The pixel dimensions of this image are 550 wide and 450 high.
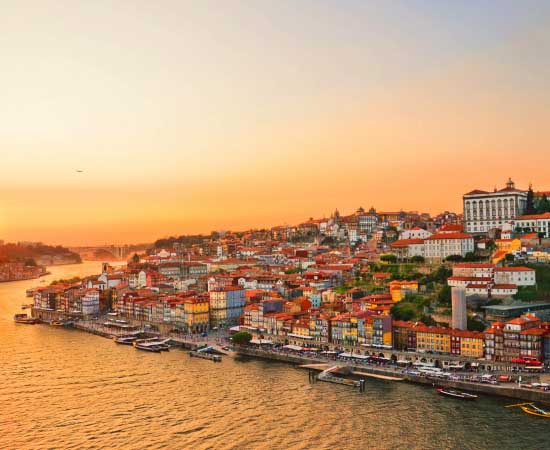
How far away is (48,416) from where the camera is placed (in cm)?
1825

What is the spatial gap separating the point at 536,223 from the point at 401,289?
Answer: 10748mm

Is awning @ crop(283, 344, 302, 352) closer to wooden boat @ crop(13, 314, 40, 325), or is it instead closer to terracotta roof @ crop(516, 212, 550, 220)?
terracotta roof @ crop(516, 212, 550, 220)

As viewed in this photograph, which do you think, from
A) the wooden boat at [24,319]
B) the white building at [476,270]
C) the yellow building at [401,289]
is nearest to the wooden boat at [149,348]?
the yellow building at [401,289]

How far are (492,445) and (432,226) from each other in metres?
41.0

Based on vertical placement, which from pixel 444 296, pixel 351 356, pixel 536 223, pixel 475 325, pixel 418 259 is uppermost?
pixel 536 223

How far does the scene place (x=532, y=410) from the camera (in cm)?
1730

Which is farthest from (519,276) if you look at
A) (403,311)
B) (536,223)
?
(536,223)

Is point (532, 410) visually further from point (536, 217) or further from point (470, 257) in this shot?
point (536, 217)

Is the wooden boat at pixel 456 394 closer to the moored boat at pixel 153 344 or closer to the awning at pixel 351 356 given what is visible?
the awning at pixel 351 356

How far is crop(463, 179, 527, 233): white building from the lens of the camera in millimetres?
38344

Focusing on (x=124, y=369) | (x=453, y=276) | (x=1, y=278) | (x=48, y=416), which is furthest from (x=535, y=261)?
(x=1, y=278)

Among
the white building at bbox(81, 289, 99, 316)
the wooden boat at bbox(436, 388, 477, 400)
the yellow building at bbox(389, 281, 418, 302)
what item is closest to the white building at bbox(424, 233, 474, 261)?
A: the yellow building at bbox(389, 281, 418, 302)

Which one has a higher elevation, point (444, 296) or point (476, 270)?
point (476, 270)

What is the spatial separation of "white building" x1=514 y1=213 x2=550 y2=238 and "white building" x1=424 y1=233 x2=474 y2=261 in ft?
10.5
